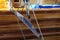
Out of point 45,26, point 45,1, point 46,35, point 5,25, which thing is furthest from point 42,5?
point 5,25

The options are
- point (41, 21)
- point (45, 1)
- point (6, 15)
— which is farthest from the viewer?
point (45, 1)

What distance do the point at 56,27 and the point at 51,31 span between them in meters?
0.11

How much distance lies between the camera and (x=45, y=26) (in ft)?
7.91

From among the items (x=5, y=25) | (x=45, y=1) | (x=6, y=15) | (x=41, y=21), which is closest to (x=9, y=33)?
(x=5, y=25)

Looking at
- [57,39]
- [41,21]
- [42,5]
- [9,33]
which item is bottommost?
[57,39]

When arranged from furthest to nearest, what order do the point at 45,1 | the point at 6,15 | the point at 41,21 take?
the point at 45,1 < the point at 41,21 < the point at 6,15

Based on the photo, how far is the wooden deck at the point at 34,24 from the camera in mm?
2244

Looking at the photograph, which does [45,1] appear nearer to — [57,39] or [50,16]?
[50,16]

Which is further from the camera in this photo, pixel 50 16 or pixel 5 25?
pixel 50 16

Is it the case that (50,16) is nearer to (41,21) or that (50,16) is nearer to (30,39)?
(41,21)

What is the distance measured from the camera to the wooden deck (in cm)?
224

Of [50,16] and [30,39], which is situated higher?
[50,16]

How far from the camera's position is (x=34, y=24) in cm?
237

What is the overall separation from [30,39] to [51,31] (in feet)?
1.32
